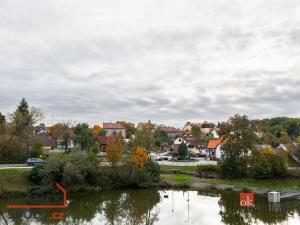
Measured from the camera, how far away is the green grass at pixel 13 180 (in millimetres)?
39875

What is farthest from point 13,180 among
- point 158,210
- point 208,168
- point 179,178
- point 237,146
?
point 237,146

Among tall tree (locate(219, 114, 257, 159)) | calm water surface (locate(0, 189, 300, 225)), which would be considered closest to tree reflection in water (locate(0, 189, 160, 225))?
calm water surface (locate(0, 189, 300, 225))

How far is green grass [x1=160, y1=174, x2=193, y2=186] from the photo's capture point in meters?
46.5

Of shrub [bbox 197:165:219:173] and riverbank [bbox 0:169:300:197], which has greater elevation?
shrub [bbox 197:165:219:173]

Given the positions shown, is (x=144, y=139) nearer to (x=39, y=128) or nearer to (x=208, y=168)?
(x=208, y=168)

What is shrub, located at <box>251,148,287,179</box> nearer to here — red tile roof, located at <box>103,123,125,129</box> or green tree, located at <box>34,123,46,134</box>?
green tree, located at <box>34,123,46,134</box>

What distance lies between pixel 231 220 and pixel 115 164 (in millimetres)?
21296

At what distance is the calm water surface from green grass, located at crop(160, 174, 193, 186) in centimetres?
455

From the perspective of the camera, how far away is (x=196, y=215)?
103ft

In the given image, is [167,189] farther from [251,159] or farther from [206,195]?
[251,159]

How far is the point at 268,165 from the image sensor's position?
4550 cm

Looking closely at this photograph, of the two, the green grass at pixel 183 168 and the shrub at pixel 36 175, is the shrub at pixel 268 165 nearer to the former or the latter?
the green grass at pixel 183 168

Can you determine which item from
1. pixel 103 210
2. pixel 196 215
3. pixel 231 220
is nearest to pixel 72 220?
pixel 103 210

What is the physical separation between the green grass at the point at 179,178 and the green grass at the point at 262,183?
251 cm
